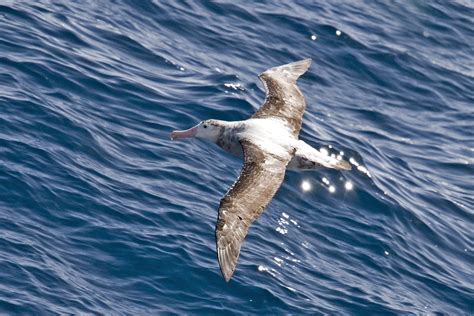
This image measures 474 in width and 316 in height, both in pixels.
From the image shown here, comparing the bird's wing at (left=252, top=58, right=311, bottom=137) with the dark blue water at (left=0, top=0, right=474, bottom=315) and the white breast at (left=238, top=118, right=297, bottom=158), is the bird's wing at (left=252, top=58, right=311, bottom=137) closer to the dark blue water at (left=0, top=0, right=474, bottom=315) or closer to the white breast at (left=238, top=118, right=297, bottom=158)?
the white breast at (left=238, top=118, right=297, bottom=158)

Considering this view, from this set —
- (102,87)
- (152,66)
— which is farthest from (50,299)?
(152,66)

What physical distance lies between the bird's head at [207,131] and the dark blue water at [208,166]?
3.12 feet

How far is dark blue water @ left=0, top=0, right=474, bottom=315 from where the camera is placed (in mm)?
A: 14508

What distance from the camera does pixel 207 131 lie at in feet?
50.8

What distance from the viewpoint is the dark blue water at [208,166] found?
14.5 metres

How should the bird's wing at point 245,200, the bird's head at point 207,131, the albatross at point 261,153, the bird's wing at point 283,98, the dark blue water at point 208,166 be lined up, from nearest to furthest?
1. the bird's wing at point 245,200
2. the albatross at point 261,153
3. the dark blue water at point 208,166
4. the bird's head at point 207,131
5. the bird's wing at point 283,98

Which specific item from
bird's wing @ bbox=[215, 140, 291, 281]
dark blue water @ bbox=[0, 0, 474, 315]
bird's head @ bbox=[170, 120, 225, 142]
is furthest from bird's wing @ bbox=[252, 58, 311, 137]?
bird's wing @ bbox=[215, 140, 291, 281]

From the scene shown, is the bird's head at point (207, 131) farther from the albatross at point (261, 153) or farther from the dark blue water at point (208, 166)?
the dark blue water at point (208, 166)

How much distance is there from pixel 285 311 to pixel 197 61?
7274 mm

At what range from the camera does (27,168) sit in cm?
1541

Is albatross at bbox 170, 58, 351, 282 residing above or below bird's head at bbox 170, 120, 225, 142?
above

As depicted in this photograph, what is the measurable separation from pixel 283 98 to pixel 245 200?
13.0 feet

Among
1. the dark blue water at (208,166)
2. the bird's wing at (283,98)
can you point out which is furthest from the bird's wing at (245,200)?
the dark blue water at (208,166)

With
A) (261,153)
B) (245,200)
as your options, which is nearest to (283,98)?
(261,153)
